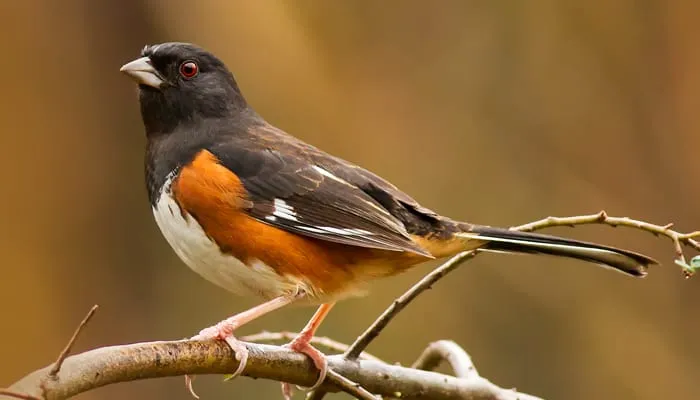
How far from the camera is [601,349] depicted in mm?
4645

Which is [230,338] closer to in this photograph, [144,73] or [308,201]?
[308,201]

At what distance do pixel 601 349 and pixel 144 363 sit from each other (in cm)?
347

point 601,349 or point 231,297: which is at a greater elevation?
point 601,349

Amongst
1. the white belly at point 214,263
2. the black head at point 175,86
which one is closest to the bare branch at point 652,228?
the white belly at point 214,263

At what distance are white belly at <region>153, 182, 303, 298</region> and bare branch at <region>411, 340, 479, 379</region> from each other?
0.42m

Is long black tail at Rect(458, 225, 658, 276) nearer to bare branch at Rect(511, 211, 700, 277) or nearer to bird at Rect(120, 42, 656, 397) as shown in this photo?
bird at Rect(120, 42, 656, 397)

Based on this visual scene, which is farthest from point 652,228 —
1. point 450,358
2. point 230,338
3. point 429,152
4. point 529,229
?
point 429,152

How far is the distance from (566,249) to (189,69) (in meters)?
1.11

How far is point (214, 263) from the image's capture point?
2213mm

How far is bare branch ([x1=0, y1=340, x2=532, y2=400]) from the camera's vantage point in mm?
1435

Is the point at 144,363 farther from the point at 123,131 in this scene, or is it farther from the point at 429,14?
the point at 429,14

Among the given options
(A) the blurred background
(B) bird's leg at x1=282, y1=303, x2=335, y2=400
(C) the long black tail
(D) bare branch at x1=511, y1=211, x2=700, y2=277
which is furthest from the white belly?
(A) the blurred background

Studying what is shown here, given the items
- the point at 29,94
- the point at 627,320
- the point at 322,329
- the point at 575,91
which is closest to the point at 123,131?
the point at 29,94

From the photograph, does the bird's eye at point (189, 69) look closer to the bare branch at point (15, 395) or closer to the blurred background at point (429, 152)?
the bare branch at point (15, 395)
